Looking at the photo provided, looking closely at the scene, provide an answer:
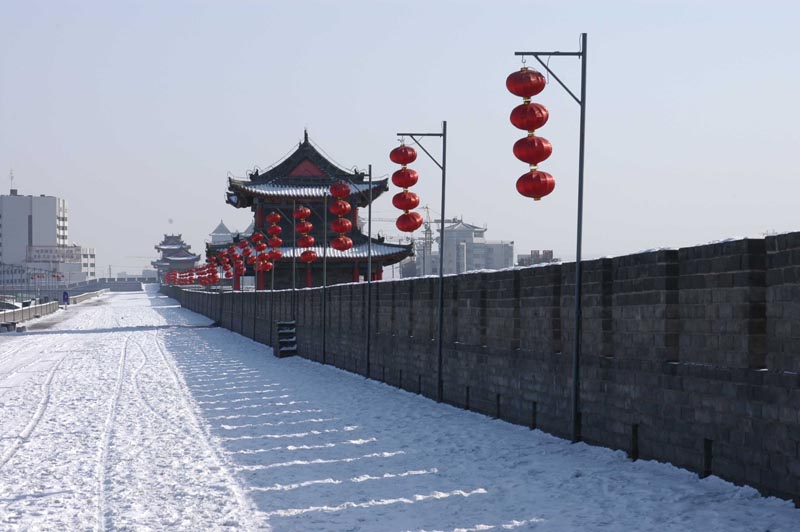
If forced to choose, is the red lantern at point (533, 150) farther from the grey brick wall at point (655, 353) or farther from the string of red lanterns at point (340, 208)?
the string of red lanterns at point (340, 208)

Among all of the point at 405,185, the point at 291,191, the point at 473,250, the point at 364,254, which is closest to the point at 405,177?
the point at 405,185

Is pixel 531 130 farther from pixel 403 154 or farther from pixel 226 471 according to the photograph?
pixel 403 154

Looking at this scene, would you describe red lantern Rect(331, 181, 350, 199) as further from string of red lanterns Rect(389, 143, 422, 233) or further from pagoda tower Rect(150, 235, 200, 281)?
pagoda tower Rect(150, 235, 200, 281)

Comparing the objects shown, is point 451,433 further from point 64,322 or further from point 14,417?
point 64,322

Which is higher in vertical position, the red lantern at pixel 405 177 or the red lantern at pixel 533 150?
the red lantern at pixel 405 177

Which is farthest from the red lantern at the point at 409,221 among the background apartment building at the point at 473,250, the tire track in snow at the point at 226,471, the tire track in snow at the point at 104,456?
the background apartment building at the point at 473,250

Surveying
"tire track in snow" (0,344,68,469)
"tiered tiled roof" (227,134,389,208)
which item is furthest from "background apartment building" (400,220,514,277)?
"tire track in snow" (0,344,68,469)

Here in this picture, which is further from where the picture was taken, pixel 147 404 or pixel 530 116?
pixel 147 404

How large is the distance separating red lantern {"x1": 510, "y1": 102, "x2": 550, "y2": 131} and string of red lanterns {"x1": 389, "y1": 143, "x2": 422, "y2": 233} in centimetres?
730

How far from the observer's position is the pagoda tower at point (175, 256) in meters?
186

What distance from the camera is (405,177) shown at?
20359mm

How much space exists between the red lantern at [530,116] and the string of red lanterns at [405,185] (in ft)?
23.9

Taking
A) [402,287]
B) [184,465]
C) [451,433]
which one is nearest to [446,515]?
[184,465]

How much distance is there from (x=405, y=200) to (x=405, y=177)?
A: 45cm
